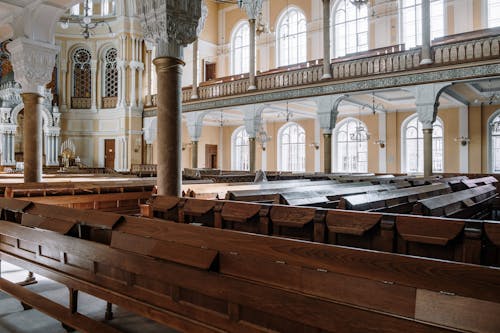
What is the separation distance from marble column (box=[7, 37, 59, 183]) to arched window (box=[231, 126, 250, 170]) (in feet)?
55.8

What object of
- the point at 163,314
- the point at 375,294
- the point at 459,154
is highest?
the point at 459,154

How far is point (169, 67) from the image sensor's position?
204 inches

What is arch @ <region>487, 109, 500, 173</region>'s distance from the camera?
17094 mm

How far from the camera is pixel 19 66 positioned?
28.5 ft

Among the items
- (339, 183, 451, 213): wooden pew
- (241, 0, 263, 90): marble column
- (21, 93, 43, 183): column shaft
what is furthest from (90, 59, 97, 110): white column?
(339, 183, 451, 213): wooden pew

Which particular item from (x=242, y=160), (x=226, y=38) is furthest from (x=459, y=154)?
(x=226, y=38)

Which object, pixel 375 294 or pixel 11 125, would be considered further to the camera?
pixel 11 125

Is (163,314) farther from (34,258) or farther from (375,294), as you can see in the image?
(34,258)

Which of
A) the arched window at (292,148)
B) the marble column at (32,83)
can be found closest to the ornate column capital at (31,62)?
the marble column at (32,83)

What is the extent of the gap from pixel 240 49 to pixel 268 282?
77.3ft

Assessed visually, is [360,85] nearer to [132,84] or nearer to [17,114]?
[132,84]

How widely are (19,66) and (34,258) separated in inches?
261

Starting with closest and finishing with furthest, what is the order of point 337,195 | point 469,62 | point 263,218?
point 263,218 < point 337,195 < point 469,62

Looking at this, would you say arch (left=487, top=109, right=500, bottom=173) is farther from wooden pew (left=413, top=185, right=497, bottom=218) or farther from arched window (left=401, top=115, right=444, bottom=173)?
wooden pew (left=413, top=185, right=497, bottom=218)
